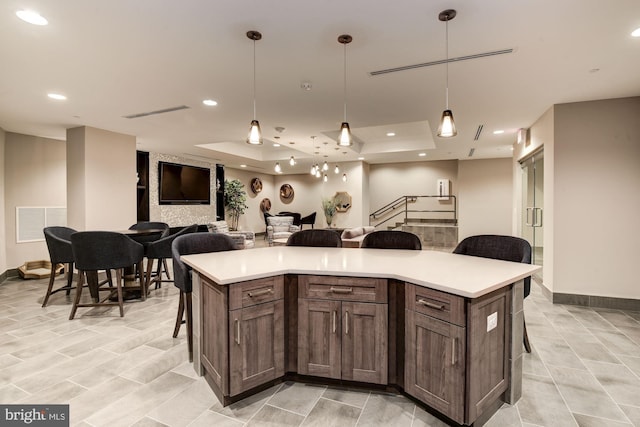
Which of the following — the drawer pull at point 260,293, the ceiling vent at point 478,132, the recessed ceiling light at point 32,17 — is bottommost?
the drawer pull at point 260,293

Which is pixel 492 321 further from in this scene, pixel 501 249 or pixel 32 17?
pixel 32 17

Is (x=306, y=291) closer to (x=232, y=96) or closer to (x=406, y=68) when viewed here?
(x=406, y=68)

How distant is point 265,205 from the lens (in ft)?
42.8

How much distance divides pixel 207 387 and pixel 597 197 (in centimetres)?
492

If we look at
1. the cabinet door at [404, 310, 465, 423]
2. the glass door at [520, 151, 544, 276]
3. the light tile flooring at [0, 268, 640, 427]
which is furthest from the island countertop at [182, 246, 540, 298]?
the glass door at [520, 151, 544, 276]

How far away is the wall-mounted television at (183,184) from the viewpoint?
8672 millimetres

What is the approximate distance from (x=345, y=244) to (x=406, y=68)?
3464 millimetres

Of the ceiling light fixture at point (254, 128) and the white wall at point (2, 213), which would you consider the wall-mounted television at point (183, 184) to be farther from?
the ceiling light fixture at point (254, 128)

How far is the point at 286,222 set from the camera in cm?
1045

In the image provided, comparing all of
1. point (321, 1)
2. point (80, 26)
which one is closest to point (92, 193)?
point (80, 26)

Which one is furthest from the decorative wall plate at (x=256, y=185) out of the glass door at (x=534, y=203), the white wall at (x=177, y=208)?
the glass door at (x=534, y=203)

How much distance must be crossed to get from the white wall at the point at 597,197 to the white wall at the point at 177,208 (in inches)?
337

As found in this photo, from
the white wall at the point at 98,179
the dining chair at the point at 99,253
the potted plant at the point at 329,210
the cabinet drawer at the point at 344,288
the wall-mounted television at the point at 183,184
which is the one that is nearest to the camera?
the cabinet drawer at the point at 344,288

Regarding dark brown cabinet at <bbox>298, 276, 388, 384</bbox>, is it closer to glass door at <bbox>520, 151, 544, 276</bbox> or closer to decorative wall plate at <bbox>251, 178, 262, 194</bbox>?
glass door at <bbox>520, 151, 544, 276</bbox>
